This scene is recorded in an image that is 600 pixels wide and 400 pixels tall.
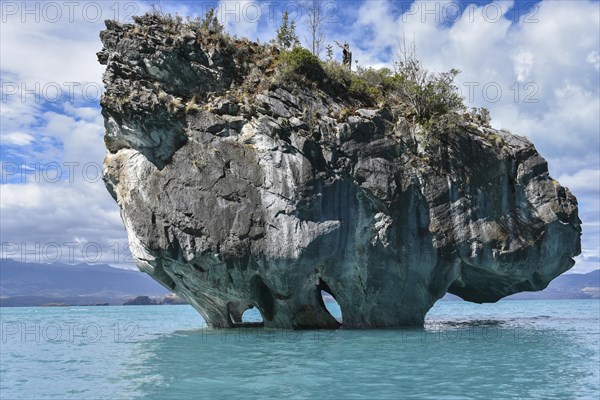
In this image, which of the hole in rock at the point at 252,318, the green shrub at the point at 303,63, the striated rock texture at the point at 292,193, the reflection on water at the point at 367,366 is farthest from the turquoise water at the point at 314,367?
the green shrub at the point at 303,63

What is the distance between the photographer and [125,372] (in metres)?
16.2

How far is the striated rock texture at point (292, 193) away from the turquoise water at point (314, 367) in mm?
2947

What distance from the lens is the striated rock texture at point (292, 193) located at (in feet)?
81.4

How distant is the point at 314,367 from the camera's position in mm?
15914

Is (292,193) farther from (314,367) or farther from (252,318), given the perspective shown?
(252,318)

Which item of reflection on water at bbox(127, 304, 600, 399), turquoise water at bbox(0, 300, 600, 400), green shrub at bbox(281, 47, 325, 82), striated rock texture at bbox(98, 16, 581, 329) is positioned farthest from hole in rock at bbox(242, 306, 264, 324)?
green shrub at bbox(281, 47, 325, 82)

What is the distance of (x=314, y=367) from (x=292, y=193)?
33.7 ft

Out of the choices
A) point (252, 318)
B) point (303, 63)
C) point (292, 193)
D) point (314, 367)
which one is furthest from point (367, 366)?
point (252, 318)

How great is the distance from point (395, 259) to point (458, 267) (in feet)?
13.1

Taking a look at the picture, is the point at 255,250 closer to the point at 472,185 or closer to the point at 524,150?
the point at 472,185

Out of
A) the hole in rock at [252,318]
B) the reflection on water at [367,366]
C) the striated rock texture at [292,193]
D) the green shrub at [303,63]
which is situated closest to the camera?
the reflection on water at [367,366]

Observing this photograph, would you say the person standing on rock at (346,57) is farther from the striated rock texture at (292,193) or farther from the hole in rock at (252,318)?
the hole in rock at (252,318)

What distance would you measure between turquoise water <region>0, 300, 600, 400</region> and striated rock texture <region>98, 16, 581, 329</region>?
2947mm

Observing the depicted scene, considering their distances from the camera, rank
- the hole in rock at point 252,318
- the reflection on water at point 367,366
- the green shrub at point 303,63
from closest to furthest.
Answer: the reflection on water at point 367,366 < the green shrub at point 303,63 < the hole in rock at point 252,318
